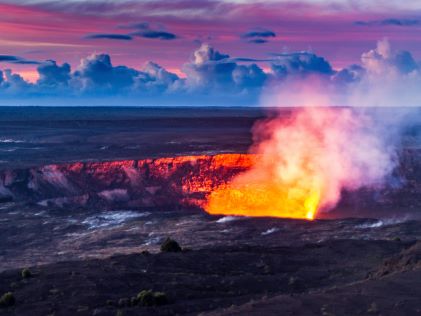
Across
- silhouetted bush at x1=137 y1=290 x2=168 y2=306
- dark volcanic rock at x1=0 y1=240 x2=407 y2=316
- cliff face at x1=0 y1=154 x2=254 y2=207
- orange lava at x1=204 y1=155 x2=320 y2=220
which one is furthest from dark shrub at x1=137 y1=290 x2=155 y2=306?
cliff face at x1=0 y1=154 x2=254 y2=207

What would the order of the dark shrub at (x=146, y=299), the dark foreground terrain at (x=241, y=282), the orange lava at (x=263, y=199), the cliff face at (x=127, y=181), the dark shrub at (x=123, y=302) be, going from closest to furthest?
the dark foreground terrain at (x=241, y=282), the dark shrub at (x=146, y=299), the dark shrub at (x=123, y=302), the orange lava at (x=263, y=199), the cliff face at (x=127, y=181)

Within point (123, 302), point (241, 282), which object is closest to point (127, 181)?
point (241, 282)

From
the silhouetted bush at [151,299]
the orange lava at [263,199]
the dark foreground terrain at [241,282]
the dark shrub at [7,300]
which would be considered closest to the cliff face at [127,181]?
the orange lava at [263,199]

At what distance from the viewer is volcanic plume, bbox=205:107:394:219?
61406 mm

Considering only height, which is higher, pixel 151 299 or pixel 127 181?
pixel 127 181

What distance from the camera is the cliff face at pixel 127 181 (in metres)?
65.3

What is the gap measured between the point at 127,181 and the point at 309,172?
19523 millimetres

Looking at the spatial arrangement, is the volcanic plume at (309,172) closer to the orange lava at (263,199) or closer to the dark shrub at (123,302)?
the orange lava at (263,199)

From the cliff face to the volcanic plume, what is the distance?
9.52ft

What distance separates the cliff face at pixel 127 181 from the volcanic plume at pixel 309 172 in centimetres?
290

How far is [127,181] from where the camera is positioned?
7038cm

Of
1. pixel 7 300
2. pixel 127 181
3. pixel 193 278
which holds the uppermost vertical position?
pixel 127 181

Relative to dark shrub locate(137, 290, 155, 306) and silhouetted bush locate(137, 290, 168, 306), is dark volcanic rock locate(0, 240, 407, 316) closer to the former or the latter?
silhouetted bush locate(137, 290, 168, 306)

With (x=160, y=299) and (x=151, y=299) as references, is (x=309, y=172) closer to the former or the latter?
(x=160, y=299)
